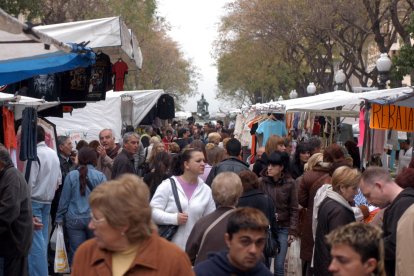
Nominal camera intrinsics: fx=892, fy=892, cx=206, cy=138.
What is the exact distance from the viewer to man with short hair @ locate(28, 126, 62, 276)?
33.1 feet

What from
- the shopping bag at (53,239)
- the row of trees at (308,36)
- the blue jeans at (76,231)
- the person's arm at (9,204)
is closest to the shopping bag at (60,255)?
the blue jeans at (76,231)

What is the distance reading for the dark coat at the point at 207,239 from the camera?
21.2 ft

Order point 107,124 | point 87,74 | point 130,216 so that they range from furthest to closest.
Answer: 1. point 107,124
2. point 87,74
3. point 130,216

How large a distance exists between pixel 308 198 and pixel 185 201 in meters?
2.40

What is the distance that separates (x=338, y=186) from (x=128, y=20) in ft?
114

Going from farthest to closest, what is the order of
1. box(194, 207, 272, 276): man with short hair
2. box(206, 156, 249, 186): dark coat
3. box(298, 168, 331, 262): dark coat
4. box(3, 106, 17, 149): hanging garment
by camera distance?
1. box(206, 156, 249, 186): dark coat
2. box(3, 106, 17, 149): hanging garment
3. box(298, 168, 331, 262): dark coat
4. box(194, 207, 272, 276): man with short hair

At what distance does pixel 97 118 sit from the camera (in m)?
21.8

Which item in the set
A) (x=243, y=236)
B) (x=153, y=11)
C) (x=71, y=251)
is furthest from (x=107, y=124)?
(x=153, y=11)

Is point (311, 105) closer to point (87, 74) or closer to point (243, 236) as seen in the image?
point (87, 74)

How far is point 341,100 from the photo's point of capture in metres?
17.5

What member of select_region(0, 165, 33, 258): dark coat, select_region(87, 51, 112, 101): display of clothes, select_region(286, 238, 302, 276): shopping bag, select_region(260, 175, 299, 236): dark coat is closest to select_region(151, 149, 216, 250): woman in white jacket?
select_region(0, 165, 33, 258): dark coat

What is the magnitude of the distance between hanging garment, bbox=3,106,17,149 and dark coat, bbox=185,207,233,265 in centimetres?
401

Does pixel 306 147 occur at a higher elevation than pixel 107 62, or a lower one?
lower

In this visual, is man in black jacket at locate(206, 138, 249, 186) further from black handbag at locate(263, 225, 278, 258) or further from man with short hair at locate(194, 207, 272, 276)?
man with short hair at locate(194, 207, 272, 276)
